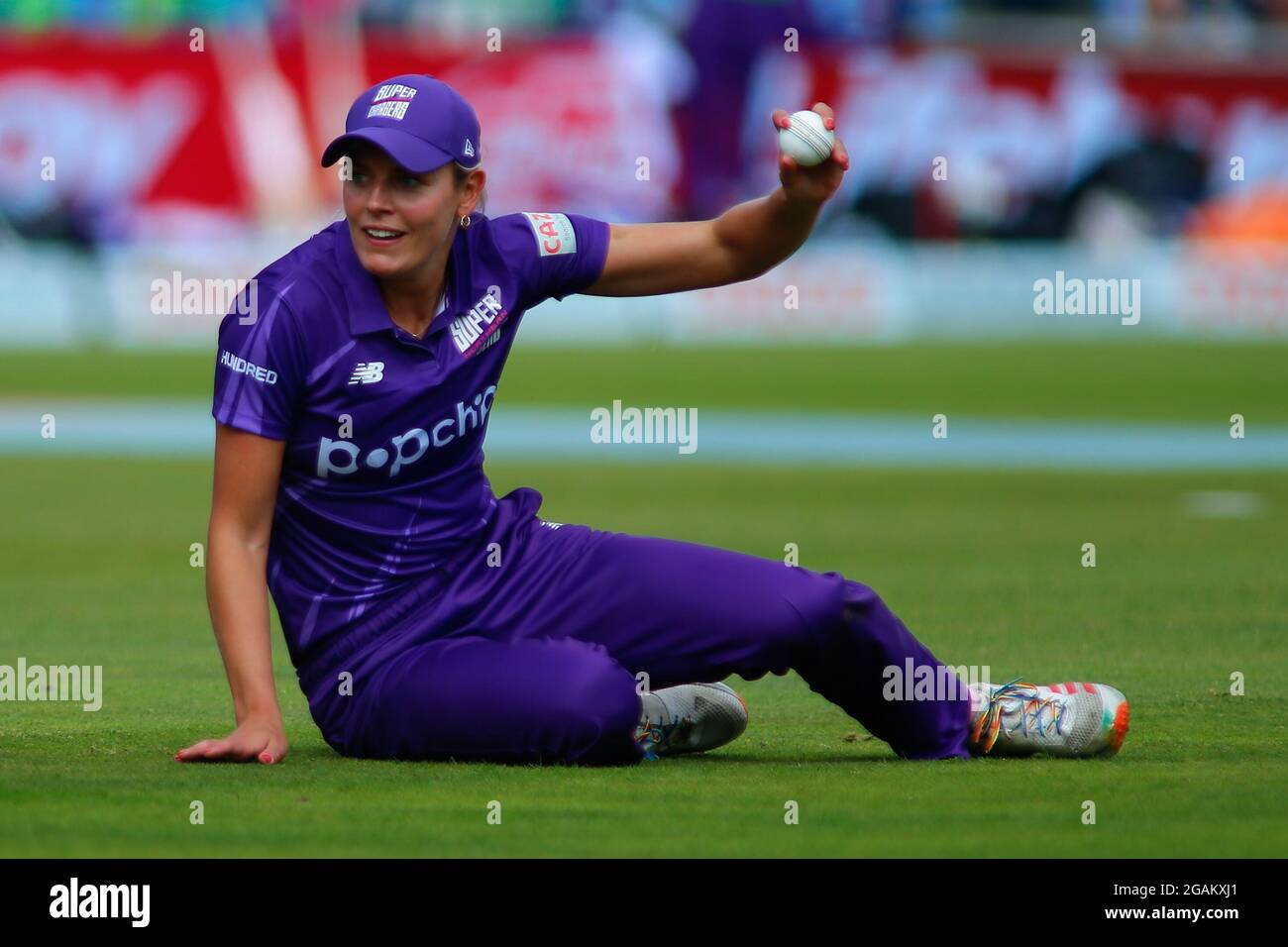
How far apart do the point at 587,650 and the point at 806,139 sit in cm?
146

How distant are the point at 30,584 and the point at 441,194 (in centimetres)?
541

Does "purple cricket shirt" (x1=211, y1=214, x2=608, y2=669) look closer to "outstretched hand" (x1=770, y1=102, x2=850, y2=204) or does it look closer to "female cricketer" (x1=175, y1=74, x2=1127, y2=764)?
"female cricketer" (x1=175, y1=74, x2=1127, y2=764)

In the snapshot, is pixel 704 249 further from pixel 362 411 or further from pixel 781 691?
pixel 781 691

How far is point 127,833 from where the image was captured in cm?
521

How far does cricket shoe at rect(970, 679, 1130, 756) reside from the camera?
631 cm

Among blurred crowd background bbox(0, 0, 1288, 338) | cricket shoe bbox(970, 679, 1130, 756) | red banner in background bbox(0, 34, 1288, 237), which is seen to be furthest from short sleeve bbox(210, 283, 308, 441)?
red banner in background bbox(0, 34, 1288, 237)

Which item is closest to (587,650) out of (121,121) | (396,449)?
(396,449)

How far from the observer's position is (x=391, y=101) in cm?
593

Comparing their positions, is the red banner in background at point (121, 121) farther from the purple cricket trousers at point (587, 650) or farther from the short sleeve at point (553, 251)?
the purple cricket trousers at point (587, 650)

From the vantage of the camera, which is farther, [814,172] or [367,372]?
[814,172]

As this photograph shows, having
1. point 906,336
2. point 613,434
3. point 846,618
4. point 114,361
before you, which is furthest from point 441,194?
point 906,336

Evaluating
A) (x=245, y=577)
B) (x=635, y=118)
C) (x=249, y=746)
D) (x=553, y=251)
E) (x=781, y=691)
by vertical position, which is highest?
(x=635, y=118)

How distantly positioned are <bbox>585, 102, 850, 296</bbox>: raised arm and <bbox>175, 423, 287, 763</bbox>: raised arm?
3.84 feet
